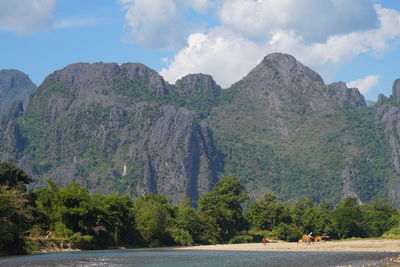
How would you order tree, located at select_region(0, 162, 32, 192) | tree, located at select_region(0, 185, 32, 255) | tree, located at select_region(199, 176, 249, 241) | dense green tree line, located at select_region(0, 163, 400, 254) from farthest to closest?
tree, located at select_region(199, 176, 249, 241) → tree, located at select_region(0, 162, 32, 192) → dense green tree line, located at select_region(0, 163, 400, 254) → tree, located at select_region(0, 185, 32, 255)

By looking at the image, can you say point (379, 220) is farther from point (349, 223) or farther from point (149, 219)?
point (149, 219)

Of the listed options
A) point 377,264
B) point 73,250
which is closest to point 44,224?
point 73,250

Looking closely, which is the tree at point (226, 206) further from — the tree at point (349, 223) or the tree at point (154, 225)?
the tree at point (349, 223)

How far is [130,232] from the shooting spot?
10856 cm

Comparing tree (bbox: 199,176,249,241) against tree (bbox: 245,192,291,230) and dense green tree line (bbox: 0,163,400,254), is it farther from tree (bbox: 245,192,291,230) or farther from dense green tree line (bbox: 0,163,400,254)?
tree (bbox: 245,192,291,230)

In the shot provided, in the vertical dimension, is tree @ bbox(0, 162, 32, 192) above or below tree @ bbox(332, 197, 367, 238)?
above

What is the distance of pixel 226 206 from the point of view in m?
138

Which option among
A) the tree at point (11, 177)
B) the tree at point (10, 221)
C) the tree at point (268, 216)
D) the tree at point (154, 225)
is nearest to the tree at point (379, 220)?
the tree at point (268, 216)

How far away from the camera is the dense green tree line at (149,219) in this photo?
8501 cm

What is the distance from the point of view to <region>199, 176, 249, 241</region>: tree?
430ft

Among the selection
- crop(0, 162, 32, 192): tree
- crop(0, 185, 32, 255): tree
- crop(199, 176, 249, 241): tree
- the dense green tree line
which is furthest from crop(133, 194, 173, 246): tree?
crop(0, 185, 32, 255): tree

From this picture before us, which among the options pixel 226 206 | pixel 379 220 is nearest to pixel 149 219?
pixel 226 206

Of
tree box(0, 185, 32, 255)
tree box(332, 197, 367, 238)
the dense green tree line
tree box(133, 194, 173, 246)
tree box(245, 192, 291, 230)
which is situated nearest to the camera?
tree box(0, 185, 32, 255)

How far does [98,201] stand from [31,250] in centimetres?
2389
